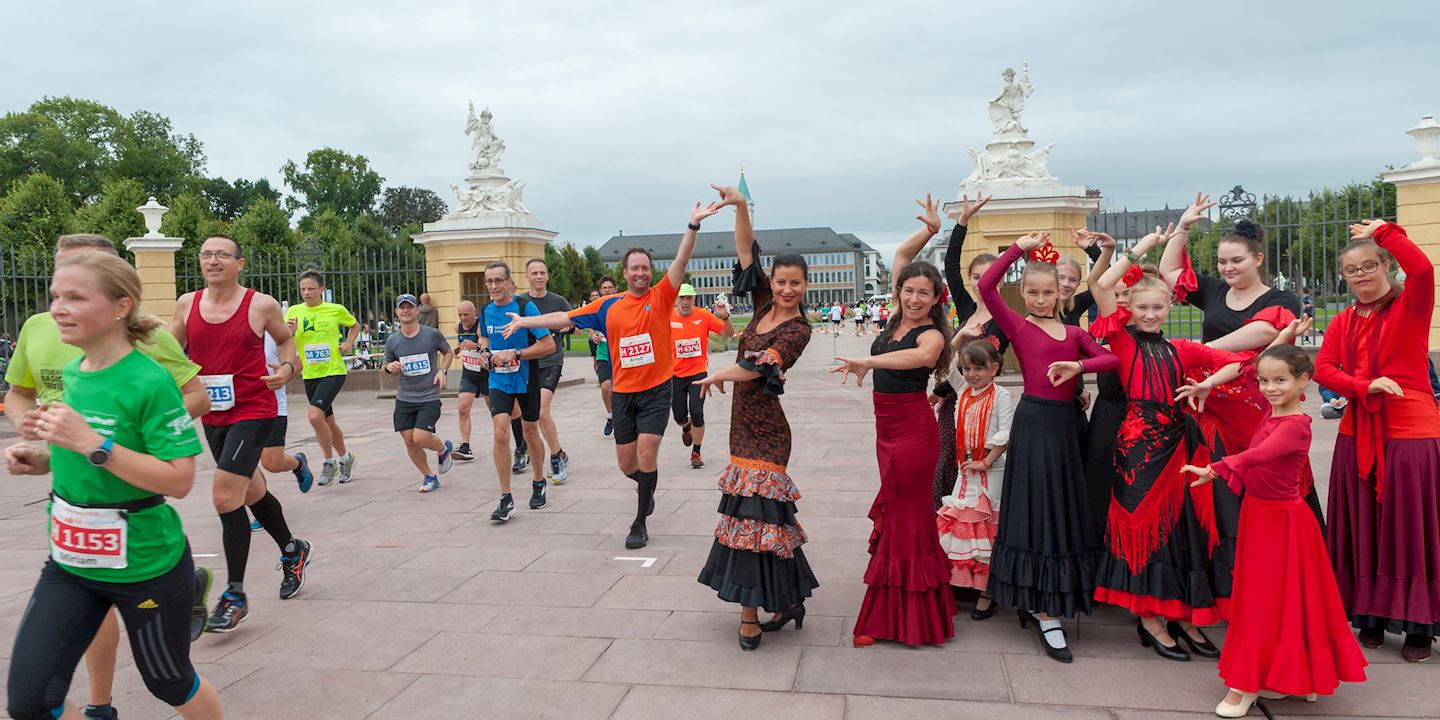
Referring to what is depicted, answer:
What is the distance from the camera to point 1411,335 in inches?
151

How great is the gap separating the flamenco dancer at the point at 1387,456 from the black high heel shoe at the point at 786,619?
2322 mm

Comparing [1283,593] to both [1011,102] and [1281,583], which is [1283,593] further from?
[1011,102]

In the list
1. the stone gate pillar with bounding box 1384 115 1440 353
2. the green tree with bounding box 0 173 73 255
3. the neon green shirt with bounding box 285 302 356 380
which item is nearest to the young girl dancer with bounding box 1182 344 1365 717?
the neon green shirt with bounding box 285 302 356 380

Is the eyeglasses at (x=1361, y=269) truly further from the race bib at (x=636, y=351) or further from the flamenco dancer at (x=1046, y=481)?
the race bib at (x=636, y=351)

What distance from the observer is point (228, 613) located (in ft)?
14.6

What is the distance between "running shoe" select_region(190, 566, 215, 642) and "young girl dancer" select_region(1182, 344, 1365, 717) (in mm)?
3894

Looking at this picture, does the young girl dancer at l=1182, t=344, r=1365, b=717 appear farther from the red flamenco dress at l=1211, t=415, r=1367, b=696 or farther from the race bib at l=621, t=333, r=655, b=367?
the race bib at l=621, t=333, r=655, b=367

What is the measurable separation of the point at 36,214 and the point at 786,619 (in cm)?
4694

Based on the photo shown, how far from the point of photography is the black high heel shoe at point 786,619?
4.26 m

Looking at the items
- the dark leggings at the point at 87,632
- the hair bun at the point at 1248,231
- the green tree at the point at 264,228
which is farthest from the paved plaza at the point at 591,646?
the green tree at the point at 264,228

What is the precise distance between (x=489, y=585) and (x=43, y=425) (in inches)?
117

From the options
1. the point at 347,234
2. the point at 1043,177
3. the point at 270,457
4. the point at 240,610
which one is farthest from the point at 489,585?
the point at 347,234

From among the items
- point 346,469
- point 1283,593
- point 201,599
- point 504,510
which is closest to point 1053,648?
point 1283,593

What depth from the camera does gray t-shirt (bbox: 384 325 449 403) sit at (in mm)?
8367
